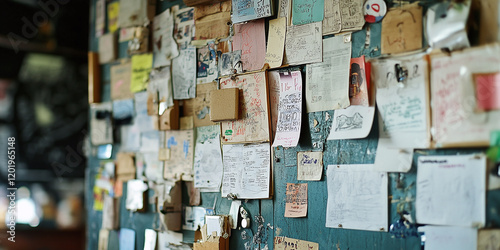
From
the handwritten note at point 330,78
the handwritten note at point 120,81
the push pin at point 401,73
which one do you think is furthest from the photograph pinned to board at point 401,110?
the handwritten note at point 120,81

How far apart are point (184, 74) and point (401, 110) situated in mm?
1441

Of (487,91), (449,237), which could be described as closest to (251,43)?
(487,91)

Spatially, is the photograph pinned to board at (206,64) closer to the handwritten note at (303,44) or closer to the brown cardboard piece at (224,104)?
the brown cardboard piece at (224,104)

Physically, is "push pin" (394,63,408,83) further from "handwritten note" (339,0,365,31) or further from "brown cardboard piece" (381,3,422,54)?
"handwritten note" (339,0,365,31)

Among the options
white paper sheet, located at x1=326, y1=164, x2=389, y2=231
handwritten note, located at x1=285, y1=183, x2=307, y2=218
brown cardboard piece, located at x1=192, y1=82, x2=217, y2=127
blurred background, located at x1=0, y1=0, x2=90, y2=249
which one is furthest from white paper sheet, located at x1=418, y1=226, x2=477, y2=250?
blurred background, located at x1=0, y1=0, x2=90, y2=249

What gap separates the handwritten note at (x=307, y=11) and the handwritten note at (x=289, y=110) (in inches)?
10.4

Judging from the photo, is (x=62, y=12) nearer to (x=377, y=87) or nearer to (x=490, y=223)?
(x=377, y=87)

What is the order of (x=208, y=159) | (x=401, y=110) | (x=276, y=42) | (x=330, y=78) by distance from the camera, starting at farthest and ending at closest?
(x=208, y=159), (x=276, y=42), (x=330, y=78), (x=401, y=110)

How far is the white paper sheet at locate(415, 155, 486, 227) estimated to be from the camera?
1776 mm

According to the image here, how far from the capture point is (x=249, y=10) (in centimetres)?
254

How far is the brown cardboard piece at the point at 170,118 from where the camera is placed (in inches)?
116

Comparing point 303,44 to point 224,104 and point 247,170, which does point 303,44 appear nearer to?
point 224,104

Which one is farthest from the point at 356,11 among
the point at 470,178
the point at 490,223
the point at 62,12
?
the point at 62,12

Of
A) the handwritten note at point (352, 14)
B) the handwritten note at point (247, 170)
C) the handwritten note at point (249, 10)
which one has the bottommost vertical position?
the handwritten note at point (247, 170)
